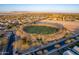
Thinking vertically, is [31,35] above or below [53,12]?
below

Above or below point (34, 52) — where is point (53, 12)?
above

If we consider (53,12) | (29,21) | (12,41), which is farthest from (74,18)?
(12,41)
